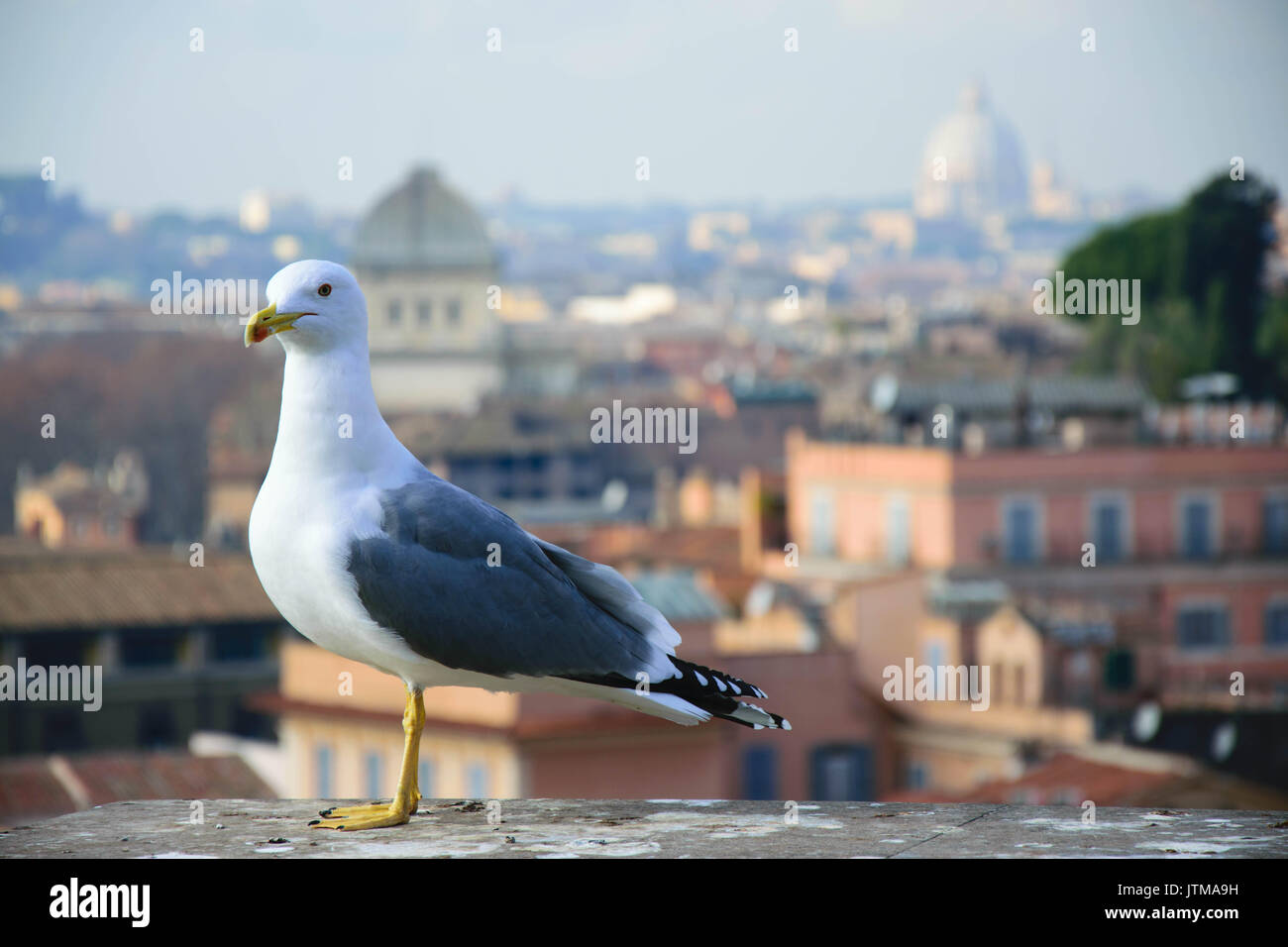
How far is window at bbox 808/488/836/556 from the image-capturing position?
25500 mm

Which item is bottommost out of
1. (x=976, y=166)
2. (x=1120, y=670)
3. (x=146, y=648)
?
(x=1120, y=670)

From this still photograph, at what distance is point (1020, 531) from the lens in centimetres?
2517

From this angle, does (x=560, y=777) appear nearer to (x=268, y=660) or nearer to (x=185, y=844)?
(x=268, y=660)

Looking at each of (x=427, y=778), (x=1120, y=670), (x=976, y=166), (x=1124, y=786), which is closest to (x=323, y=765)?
(x=427, y=778)

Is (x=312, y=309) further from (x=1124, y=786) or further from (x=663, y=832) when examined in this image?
(x=1124, y=786)

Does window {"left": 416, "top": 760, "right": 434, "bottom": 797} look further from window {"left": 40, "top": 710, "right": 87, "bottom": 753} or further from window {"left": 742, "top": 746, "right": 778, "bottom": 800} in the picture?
window {"left": 40, "top": 710, "right": 87, "bottom": 753}

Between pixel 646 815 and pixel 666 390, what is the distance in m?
58.4

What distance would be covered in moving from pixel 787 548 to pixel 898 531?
108 centimetres

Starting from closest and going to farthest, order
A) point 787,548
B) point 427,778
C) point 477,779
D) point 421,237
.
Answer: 1. point 477,779
2. point 427,778
3. point 787,548
4. point 421,237

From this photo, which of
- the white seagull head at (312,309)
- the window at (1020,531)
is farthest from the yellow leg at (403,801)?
the window at (1020,531)

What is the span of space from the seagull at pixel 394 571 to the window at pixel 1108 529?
22.4 metres

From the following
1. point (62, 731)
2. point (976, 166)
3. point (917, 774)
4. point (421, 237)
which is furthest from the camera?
point (976, 166)

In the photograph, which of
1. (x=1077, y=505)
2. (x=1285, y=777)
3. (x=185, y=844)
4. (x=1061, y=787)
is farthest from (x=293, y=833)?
(x=1077, y=505)

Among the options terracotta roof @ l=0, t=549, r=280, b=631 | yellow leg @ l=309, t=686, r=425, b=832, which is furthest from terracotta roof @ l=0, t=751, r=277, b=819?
yellow leg @ l=309, t=686, r=425, b=832
